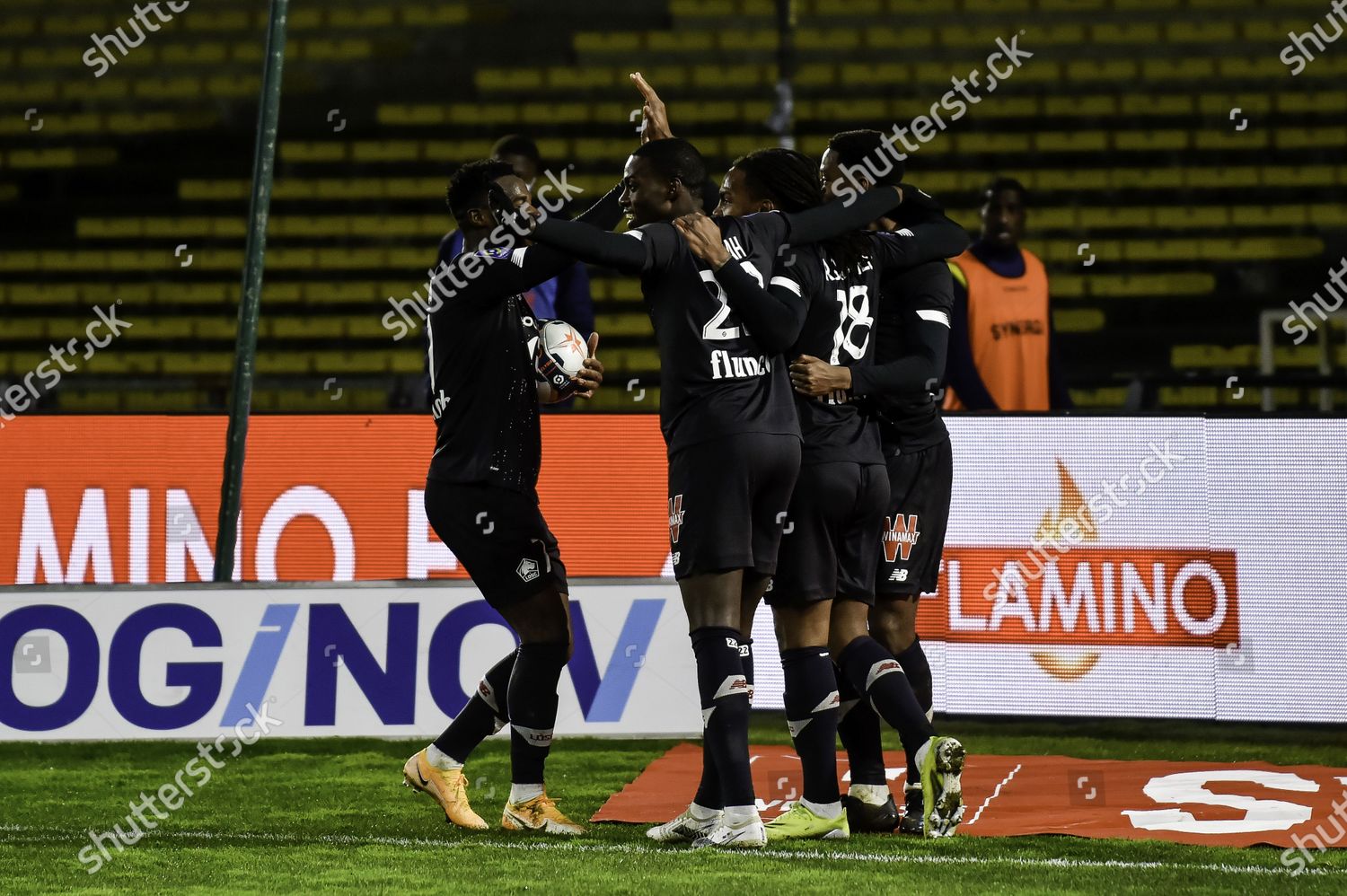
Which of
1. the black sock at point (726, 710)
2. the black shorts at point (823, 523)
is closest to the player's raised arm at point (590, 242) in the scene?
the black shorts at point (823, 523)

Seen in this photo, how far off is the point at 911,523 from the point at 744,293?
1.13 metres

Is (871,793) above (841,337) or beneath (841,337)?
beneath

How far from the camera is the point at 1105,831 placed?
16.1 ft

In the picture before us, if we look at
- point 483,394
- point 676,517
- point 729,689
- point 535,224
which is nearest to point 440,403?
point 483,394

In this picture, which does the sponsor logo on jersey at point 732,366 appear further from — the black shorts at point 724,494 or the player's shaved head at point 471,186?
the player's shaved head at point 471,186

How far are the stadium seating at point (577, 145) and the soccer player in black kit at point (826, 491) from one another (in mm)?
8358

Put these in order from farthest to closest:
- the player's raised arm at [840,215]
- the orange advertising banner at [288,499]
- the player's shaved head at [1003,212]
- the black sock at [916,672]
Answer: the player's shaved head at [1003,212] < the orange advertising banner at [288,499] < the black sock at [916,672] < the player's raised arm at [840,215]

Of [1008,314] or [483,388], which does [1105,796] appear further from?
[1008,314]

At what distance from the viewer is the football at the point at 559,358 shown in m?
5.20

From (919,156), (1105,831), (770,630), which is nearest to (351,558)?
(770,630)

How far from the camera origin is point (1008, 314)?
7.89m

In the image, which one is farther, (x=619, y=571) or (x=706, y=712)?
(x=619, y=571)

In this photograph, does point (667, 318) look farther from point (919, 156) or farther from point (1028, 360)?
point (919, 156)

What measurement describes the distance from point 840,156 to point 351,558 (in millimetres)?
3179
